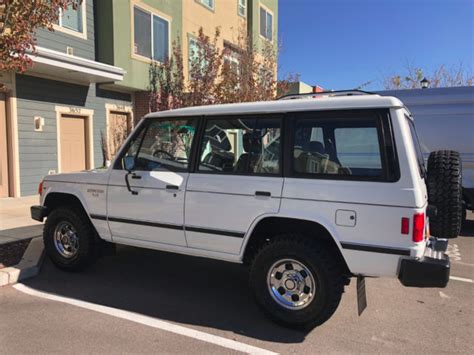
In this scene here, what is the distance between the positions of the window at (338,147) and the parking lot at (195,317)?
1432 millimetres

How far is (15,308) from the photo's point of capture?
13.6 feet

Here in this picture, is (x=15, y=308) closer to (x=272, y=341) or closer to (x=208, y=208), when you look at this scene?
(x=208, y=208)

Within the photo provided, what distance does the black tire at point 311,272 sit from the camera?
3.54 metres

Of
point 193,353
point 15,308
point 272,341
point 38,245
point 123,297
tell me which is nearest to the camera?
point 193,353

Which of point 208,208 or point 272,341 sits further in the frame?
point 208,208

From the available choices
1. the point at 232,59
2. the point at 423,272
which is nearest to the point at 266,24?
the point at 232,59

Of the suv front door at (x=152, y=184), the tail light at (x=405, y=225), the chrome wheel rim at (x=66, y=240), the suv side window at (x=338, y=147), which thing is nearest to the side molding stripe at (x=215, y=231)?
the suv front door at (x=152, y=184)

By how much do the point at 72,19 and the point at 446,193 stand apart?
35.1 feet

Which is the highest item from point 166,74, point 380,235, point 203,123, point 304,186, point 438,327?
point 166,74

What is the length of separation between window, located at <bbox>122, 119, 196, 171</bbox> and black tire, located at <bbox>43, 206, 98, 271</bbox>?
99 cm

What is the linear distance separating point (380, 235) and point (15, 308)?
3518mm

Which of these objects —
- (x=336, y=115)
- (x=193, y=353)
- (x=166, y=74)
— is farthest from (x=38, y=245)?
(x=166, y=74)

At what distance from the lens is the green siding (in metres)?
10.2

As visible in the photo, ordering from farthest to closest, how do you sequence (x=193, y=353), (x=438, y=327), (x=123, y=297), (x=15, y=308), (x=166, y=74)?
1. (x=166, y=74)
2. (x=123, y=297)
3. (x=15, y=308)
4. (x=438, y=327)
5. (x=193, y=353)
